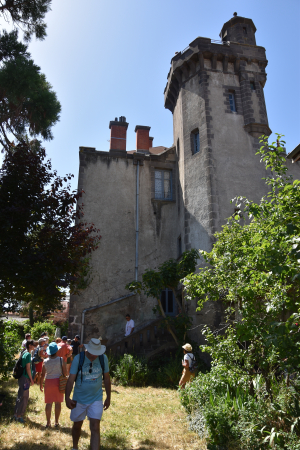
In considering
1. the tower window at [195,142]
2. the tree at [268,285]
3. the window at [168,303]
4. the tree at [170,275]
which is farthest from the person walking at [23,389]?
the tower window at [195,142]

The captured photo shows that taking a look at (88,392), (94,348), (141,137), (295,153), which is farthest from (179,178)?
(88,392)

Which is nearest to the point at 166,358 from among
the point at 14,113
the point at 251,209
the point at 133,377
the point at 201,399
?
the point at 133,377

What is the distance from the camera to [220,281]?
6.57 m

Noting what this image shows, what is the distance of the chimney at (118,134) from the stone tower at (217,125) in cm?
277

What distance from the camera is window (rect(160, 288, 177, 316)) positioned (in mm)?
14790

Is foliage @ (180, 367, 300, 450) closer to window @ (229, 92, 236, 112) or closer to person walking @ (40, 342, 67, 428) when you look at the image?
person walking @ (40, 342, 67, 428)

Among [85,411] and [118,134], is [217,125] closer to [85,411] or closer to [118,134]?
[118,134]

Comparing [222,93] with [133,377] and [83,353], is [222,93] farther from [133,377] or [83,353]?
[83,353]

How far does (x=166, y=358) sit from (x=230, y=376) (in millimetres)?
5792

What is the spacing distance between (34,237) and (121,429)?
162 inches

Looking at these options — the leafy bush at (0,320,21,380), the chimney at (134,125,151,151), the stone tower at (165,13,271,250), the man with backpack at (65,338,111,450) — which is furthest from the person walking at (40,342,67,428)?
the chimney at (134,125,151,151)

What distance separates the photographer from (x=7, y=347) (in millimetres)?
7215

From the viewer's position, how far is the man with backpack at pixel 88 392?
4496 millimetres

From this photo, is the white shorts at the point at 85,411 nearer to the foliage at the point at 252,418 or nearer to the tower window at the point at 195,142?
the foliage at the point at 252,418
